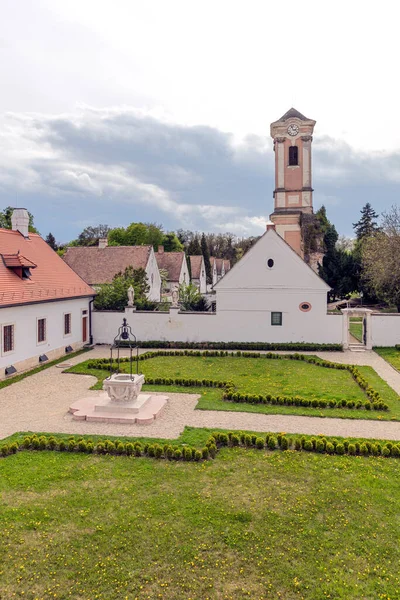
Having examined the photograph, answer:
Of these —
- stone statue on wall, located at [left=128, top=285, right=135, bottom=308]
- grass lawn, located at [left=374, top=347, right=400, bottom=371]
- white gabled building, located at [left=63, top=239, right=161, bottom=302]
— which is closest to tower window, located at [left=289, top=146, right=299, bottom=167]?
white gabled building, located at [left=63, top=239, right=161, bottom=302]

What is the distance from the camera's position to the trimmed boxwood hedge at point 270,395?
14.7m

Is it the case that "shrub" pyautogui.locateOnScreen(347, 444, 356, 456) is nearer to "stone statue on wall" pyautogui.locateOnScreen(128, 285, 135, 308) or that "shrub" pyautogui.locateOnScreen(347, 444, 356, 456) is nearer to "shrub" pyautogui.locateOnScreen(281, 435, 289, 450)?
"shrub" pyautogui.locateOnScreen(281, 435, 289, 450)

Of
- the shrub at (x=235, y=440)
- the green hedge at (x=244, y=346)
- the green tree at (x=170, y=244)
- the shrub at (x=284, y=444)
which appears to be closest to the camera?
the shrub at (x=284, y=444)

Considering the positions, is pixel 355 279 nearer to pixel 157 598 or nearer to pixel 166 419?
pixel 166 419

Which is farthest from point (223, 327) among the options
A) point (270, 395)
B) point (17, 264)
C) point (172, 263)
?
point (172, 263)

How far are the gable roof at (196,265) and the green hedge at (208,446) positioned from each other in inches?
2082

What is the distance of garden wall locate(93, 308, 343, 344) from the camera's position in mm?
27469

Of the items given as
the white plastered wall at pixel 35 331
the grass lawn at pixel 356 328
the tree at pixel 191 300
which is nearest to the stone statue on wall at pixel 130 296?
the white plastered wall at pixel 35 331

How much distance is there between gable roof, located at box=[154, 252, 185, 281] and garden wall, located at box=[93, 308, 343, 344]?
80.7 ft

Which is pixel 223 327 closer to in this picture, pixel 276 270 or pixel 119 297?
pixel 276 270

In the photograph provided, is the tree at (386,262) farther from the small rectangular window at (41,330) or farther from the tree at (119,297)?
the small rectangular window at (41,330)

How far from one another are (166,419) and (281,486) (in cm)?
518

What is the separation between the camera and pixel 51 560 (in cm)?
659

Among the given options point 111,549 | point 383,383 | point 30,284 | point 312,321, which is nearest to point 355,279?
point 312,321
